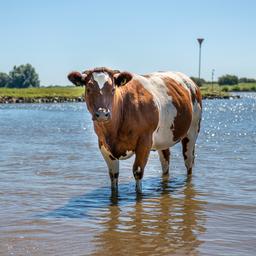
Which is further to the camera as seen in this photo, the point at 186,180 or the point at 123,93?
the point at 186,180

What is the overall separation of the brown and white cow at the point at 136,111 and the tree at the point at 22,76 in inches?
6850

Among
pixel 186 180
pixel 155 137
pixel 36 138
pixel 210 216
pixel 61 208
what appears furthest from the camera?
pixel 36 138

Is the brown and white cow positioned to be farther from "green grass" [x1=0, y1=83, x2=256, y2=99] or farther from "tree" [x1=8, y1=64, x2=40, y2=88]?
"tree" [x1=8, y1=64, x2=40, y2=88]

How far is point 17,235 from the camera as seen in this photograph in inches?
270

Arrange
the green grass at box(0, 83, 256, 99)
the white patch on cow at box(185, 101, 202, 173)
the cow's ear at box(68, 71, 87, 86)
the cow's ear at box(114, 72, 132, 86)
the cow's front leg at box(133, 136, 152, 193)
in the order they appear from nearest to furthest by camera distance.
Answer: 1. the cow's ear at box(68, 71, 87, 86)
2. the cow's ear at box(114, 72, 132, 86)
3. the cow's front leg at box(133, 136, 152, 193)
4. the white patch on cow at box(185, 101, 202, 173)
5. the green grass at box(0, 83, 256, 99)

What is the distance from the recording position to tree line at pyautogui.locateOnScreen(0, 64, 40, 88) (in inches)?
7143

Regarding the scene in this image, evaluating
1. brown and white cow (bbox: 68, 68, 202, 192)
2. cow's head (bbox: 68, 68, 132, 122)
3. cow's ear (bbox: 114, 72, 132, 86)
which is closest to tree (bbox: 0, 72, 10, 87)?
brown and white cow (bbox: 68, 68, 202, 192)

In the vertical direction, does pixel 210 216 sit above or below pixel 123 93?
below

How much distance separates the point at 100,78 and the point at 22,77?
179785 mm

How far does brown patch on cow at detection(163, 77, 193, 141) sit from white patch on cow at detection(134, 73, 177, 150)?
4.7 inches

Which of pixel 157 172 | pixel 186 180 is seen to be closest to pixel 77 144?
pixel 157 172

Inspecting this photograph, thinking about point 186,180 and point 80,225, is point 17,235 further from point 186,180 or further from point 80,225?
point 186,180

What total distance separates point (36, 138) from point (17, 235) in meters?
14.7

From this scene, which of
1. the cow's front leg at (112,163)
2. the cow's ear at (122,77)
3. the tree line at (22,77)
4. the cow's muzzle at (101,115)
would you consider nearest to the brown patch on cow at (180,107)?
the cow's front leg at (112,163)
